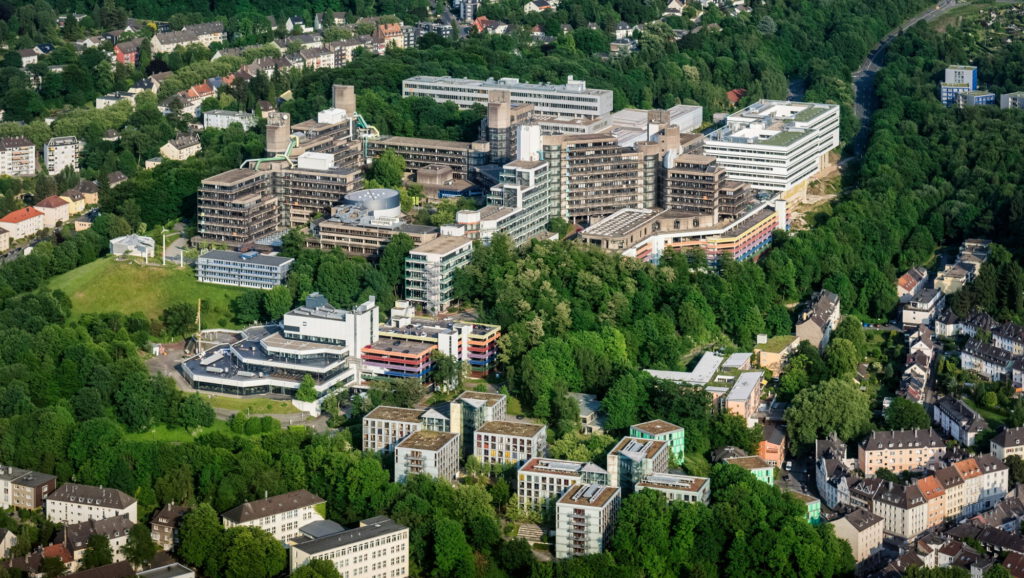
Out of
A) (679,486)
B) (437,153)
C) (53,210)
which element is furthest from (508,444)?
(53,210)

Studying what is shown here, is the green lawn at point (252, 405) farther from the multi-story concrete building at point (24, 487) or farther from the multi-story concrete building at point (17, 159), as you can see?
the multi-story concrete building at point (17, 159)

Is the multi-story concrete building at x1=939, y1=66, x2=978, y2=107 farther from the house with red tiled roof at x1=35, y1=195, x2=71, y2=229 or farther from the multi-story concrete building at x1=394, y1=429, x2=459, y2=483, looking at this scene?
the multi-story concrete building at x1=394, y1=429, x2=459, y2=483

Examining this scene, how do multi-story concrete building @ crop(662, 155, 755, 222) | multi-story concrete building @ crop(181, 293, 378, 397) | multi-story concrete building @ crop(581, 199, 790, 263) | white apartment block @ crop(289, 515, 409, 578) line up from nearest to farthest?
white apartment block @ crop(289, 515, 409, 578), multi-story concrete building @ crop(181, 293, 378, 397), multi-story concrete building @ crop(581, 199, 790, 263), multi-story concrete building @ crop(662, 155, 755, 222)

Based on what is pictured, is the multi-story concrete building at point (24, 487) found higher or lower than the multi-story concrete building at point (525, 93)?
lower

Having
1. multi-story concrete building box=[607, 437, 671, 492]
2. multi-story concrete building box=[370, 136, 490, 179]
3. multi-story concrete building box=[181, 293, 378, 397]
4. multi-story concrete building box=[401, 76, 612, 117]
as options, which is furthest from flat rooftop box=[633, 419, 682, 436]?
multi-story concrete building box=[401, 76, 612, 117]

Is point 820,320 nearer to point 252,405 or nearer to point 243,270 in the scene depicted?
point 243,270

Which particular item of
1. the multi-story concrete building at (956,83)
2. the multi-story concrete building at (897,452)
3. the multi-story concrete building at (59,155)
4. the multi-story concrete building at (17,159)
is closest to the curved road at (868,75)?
the multi-story concrete building at (956,83)

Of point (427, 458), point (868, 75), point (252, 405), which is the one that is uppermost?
point (868, 75)
